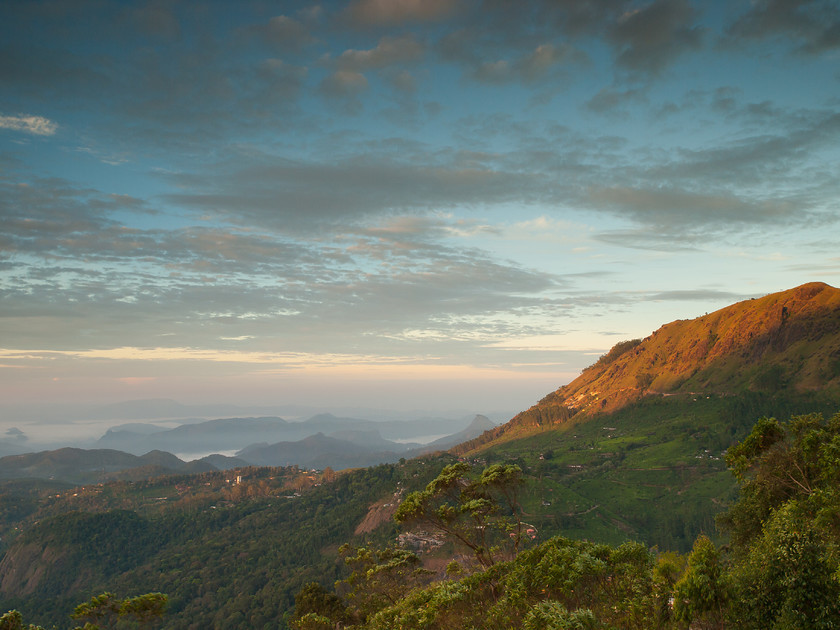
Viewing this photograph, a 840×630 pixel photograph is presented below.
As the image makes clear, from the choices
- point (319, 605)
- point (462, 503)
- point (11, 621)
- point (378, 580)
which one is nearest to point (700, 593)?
point (462, 503)

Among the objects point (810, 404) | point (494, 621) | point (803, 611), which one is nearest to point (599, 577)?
point (494, 621)

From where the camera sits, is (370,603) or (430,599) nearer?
(430,599)

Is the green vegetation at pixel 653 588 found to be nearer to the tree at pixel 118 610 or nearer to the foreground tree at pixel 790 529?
the foreground tree at pixel 790 529

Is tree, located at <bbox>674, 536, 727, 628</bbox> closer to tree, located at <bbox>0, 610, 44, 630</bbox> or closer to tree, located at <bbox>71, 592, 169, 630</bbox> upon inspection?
tree, located at <bbox>71, 592, 169, 630</bbox>

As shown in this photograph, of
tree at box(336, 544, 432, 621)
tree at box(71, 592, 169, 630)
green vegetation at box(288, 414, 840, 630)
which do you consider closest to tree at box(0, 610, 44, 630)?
tree at box(71, 592, 169, 630)

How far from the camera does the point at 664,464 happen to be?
623ft

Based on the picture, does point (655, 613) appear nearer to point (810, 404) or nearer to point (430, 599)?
point (430, 599)

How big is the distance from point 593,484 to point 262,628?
126m

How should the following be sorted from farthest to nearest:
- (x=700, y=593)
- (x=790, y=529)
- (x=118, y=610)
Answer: (x=118, y=610), (x=790, y=529), (x=700, y=593)

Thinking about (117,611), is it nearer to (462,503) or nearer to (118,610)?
(118,610)

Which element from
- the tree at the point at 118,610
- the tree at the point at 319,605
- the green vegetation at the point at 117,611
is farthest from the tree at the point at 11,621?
the tree at the point at 319,605

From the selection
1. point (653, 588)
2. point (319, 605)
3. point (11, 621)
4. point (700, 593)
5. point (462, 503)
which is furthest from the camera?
point (319, 605)

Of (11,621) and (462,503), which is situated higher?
(462,503)

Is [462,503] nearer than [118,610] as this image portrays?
No
